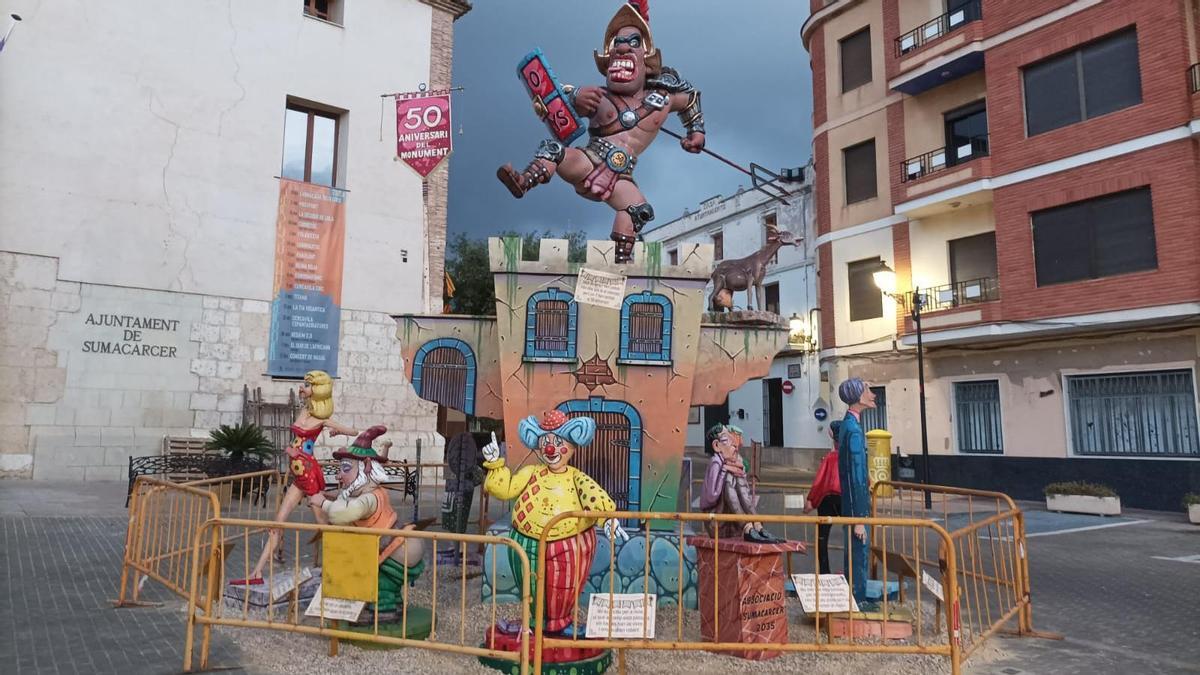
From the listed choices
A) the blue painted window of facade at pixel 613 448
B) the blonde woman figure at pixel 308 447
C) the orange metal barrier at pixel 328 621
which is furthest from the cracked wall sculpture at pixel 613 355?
the orange metal barrier at pixel 328 621

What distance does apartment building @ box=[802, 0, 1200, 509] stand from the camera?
13.5 metres

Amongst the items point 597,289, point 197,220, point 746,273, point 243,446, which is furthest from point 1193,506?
point 197,220

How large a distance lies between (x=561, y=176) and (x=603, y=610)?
4320mm

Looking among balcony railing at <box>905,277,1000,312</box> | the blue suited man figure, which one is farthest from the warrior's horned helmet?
balcony railing at <box>905,277,1000,312</box>

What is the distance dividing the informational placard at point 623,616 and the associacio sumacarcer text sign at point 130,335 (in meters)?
13.0

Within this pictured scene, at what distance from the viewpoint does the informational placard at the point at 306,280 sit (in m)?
15.7

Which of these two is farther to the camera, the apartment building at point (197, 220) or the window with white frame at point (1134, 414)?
the window with white frame at point (1134, 414)

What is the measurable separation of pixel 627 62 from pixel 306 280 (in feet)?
35.6

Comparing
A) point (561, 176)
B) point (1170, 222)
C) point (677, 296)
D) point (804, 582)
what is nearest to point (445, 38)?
point (561, 176)

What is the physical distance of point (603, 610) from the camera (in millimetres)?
4188

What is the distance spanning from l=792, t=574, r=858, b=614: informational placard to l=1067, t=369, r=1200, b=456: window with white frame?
12.4 m

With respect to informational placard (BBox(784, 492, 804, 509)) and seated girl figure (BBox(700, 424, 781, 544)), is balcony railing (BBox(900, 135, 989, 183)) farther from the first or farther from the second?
seated girl figure (BBox(700, 424, 781, 544))

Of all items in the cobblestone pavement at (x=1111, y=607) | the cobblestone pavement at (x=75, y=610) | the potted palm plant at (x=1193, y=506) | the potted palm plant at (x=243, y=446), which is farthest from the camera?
the potted palm plant at (x=243, y=446)

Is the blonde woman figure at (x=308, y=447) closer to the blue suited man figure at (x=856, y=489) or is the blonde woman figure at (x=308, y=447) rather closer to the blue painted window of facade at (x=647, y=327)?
the blue painted window of facade at (x=647, y=327)
